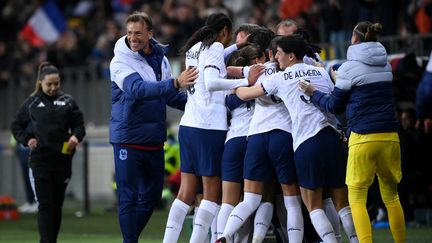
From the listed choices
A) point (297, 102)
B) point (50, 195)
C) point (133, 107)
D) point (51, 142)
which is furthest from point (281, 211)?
point (51, 142)

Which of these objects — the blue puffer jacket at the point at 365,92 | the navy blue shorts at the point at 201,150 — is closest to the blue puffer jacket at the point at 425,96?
the blue puffer jacket at the point at 365,92

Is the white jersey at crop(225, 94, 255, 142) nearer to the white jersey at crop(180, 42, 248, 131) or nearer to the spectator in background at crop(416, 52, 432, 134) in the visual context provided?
the white jersey at crop(180, 42, 248, 131)

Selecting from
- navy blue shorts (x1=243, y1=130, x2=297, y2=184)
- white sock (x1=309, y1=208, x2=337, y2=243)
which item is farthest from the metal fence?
white sock (x1=309, y1=208, x2=337, y2=243)

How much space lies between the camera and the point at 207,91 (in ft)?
39.2

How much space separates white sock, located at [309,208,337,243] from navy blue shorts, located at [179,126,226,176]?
3.71 ft

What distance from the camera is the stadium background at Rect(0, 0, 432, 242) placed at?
718 inches

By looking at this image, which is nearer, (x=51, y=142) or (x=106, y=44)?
(x=51, y=142)

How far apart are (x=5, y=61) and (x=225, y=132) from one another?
698 inches

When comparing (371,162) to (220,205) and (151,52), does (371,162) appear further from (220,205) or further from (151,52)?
(151,52)

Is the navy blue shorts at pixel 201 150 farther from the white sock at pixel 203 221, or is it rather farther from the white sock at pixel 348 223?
the white sock at pixel 348 223

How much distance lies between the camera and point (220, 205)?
40.9 ft

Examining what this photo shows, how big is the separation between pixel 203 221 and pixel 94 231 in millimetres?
5287

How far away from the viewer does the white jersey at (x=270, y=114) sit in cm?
1188

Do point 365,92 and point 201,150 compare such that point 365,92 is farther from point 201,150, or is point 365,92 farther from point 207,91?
point 201,150
